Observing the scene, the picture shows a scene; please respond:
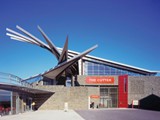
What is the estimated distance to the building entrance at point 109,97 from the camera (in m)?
55.4

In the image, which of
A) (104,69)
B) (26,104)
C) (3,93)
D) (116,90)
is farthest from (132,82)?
(3,93)

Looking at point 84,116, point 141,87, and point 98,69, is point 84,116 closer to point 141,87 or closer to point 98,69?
point 141,87

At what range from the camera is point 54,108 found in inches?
1673

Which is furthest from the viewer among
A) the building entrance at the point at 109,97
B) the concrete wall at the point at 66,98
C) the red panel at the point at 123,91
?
the building entrance at the point at 109,97

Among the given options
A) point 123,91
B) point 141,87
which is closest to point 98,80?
point 123,91

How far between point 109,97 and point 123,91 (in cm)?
334

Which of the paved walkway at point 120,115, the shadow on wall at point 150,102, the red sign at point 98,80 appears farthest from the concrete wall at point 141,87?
the paved walkway at point 120,115

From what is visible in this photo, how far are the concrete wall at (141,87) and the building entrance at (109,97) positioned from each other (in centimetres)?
320

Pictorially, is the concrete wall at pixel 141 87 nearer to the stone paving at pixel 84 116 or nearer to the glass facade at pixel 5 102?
the stone paving at pixel 84 116

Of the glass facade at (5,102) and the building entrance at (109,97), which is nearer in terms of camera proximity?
the glass facade at (5,102)

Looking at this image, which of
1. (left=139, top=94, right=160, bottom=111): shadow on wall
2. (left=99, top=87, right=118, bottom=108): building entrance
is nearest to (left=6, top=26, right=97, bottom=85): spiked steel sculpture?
(left=99, top=87, right=118, bottom=108): building entrance

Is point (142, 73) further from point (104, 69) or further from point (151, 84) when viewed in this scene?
point (151, 84)

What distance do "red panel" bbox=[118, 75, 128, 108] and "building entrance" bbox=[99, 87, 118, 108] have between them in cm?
101

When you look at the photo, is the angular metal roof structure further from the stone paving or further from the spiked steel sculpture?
the stone paving
